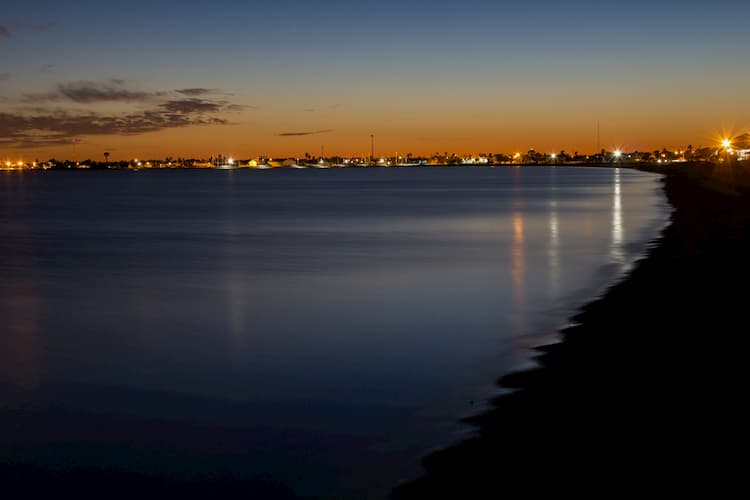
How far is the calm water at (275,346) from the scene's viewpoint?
7.75m

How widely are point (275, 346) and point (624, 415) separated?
6.07 meters

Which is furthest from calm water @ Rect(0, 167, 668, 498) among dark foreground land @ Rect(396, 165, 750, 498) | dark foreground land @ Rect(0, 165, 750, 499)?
dark foreground land @ Rect(396, 165, 750, 498)

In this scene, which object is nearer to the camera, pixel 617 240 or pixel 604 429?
pixel 604 429

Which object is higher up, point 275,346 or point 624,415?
point 624,415

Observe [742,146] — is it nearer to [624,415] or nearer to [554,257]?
[554,257]

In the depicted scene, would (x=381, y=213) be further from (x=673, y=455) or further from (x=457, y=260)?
(x=673, y=455)

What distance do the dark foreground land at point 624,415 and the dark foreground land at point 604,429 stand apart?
1cm

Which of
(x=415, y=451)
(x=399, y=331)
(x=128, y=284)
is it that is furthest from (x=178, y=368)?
(x=128, y=284)

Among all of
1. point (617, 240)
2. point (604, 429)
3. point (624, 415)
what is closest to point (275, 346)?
point (624, 415)

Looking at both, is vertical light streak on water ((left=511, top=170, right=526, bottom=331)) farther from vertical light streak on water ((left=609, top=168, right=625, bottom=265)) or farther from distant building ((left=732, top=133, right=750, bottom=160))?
distant building ((left=732, top=133, right=750, bottom=160))

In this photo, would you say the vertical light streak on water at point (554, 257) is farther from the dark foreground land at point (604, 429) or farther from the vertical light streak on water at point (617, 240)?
the dark foreground land at point (604, 429)

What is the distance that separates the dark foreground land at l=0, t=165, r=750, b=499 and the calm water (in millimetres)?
381

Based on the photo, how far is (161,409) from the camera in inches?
357

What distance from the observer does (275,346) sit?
12.4 meters
